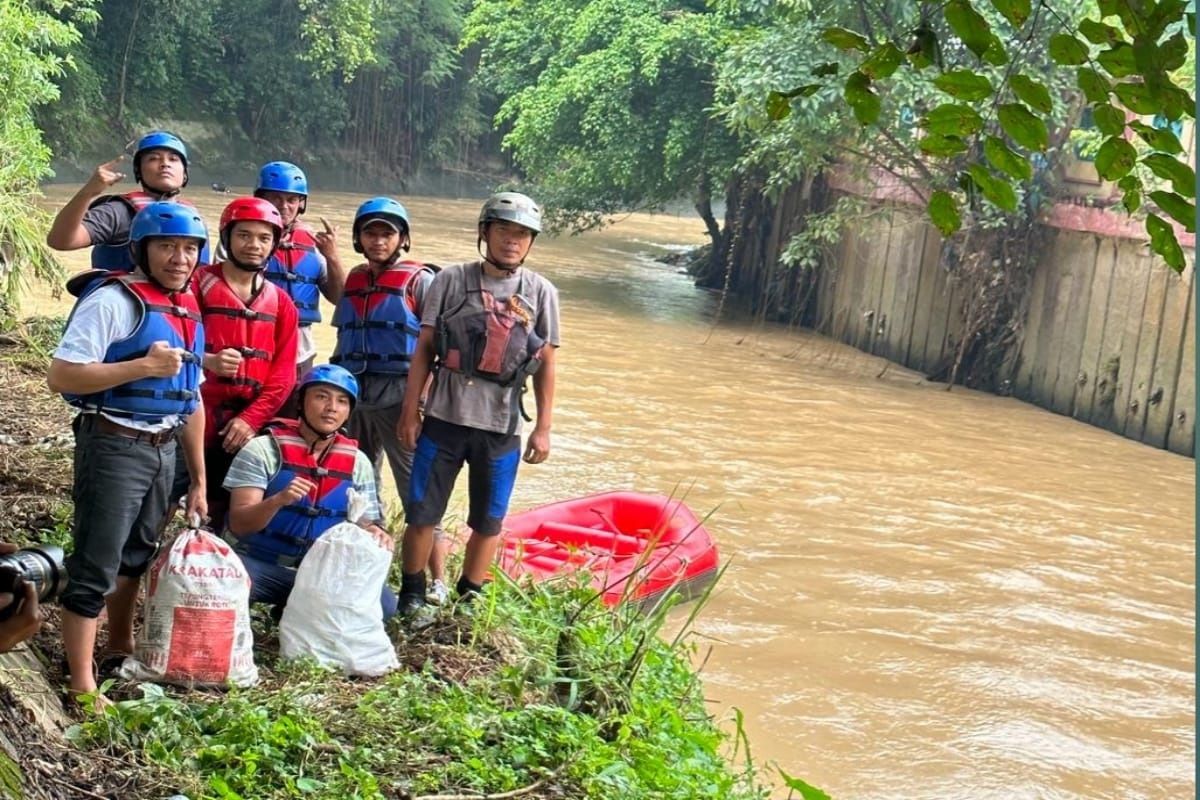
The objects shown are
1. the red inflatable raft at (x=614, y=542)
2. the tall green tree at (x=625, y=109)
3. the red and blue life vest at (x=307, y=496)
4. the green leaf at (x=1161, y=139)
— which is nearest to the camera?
the green leaf at (x=1161, y=139)

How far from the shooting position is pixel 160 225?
14.8 feet

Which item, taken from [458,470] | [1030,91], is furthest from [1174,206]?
[458,470]

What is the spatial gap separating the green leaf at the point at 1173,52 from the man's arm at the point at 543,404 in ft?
12.6

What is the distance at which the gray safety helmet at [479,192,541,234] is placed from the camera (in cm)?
548

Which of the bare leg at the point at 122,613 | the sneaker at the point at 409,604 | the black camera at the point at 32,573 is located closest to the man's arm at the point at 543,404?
the sneaker at the point at 409,604

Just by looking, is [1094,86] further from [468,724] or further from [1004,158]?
[468,724]

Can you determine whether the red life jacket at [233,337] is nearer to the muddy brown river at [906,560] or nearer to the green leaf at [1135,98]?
the muddy brown river at [906,560]

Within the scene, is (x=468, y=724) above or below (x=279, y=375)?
below

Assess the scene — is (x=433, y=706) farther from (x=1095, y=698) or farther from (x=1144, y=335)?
(x=1144, y=335)

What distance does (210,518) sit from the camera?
5.58 metres

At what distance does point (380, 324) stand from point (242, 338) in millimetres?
773

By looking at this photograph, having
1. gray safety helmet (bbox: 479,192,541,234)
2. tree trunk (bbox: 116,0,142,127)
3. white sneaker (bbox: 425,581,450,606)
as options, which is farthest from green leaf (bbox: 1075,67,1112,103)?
tree trunk (bbox: 116,0,142,127)

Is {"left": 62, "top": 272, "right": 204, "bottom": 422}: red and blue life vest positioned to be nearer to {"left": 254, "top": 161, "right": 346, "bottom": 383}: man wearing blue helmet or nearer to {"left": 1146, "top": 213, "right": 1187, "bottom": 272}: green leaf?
{"left": 254, "top": 161, "right": 346, "bottom": 383}: man wearing blue helmet

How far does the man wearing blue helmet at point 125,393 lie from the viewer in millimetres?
4340
